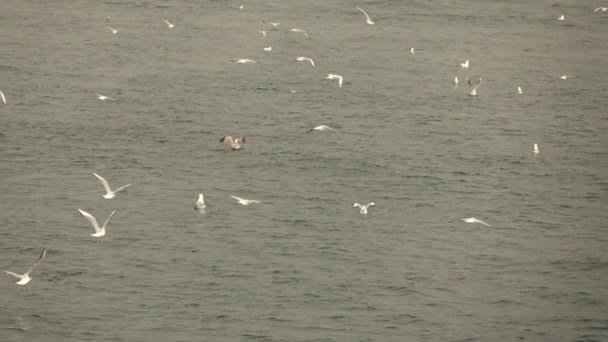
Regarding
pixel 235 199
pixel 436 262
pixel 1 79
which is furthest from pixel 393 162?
pixel 1 79

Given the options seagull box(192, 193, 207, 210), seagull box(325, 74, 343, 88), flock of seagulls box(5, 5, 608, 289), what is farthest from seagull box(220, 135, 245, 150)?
seagull box(325, 74, 343, 88)

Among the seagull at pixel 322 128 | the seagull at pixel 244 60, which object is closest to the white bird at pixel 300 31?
the seagull at pixel 244 60

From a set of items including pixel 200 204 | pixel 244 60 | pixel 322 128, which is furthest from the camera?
pixel 244 60

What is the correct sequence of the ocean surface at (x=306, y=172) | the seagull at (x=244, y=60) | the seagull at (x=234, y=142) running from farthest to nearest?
the seagull at (x=244, y=60) → the seagull at (x=234, y=142) → the ocean surface at (x=306, y=172)

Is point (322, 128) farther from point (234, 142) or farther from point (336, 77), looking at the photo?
point (336, 77)

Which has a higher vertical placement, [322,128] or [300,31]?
[300,31]

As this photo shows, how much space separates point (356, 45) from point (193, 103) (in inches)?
799

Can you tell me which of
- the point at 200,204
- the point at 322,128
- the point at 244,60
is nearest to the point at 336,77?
the point at 244,60

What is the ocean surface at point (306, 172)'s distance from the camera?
190 ft

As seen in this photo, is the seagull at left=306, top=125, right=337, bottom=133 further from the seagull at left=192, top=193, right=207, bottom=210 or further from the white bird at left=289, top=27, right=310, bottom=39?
the white bird at left=289, top=27, right=310, bottom=39

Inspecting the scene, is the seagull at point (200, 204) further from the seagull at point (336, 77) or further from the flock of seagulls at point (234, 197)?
the seagull at point (336, 77)

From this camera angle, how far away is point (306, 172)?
7700 centimetres

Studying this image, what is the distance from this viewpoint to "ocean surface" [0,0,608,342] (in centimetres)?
5806

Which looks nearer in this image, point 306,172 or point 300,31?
point 306,172
